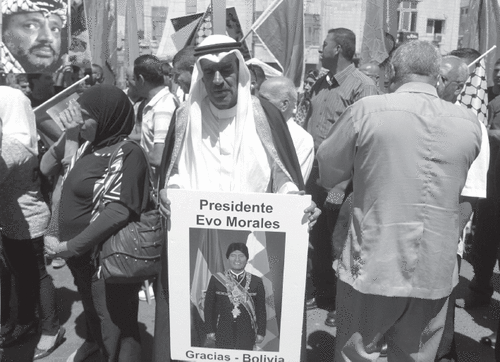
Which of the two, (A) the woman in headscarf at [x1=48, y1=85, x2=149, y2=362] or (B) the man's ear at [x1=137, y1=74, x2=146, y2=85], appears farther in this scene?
(B) the man's ear at [x1=137, y1=74, x2=146, y2=85]

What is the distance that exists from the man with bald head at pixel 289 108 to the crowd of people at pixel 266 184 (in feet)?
0.06

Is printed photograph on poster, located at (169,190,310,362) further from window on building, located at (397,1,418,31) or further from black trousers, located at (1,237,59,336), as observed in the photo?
window on building, located at (397,1,418,31)

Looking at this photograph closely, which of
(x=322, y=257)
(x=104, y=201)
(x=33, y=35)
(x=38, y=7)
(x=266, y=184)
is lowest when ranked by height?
(x=322, y=257)

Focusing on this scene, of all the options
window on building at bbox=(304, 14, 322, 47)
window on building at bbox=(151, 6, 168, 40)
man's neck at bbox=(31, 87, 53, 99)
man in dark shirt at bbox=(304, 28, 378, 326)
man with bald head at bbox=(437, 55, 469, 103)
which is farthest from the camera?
window on building at bbox=(304, 14, 322, 47)

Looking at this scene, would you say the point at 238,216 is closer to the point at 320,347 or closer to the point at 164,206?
the point at 164,206

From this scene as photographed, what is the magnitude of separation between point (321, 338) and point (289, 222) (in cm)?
197

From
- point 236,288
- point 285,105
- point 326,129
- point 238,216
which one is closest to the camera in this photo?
point 238,216

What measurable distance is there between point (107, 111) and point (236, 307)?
4.16 ft

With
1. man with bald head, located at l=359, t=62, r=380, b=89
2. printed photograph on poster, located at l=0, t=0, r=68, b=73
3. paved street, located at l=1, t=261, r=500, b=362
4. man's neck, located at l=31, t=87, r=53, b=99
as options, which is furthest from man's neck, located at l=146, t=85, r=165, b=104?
man with bald head, located at l=359, t=62, r=380, b=89

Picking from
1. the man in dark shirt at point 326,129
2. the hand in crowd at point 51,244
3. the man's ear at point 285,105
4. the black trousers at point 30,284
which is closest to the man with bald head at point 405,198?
the man's ear at point 285,105

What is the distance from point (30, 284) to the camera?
3.54 m

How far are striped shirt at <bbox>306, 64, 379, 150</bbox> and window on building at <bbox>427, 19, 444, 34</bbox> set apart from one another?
31157mm

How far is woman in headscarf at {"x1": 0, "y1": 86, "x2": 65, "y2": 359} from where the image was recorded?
306cm

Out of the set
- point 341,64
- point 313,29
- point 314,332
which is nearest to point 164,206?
point 314,332
